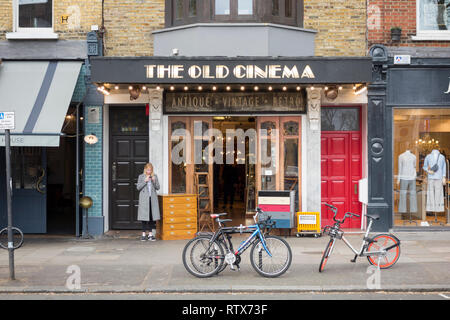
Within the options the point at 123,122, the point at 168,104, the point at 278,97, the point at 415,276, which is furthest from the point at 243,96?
the point at 415,276

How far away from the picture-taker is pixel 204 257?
28.1ft

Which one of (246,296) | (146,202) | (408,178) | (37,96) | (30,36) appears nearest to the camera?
(246,296)

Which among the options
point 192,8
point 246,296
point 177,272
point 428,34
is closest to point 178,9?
point 192,8

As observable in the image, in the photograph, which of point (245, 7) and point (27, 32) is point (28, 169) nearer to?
point (27, 32)

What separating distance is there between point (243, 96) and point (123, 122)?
10.7ft

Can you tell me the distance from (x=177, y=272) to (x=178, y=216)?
3.37 m

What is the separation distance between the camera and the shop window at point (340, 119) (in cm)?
1342

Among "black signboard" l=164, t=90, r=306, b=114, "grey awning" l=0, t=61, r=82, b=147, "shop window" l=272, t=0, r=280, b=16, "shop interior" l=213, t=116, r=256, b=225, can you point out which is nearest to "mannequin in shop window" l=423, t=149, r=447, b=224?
"black signboard" l=164, t=90, r=306, b=114

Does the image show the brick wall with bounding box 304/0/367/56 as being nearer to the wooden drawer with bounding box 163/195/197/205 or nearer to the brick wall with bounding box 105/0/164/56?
the brick wall with bounding box 105/0/164/56

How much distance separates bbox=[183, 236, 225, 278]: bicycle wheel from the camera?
857cm

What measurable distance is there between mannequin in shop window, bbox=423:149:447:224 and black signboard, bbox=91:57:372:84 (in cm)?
349

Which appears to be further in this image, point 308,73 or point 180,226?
point 180,226

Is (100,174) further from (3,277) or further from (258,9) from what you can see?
(258,9)

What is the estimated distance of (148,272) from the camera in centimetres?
903
